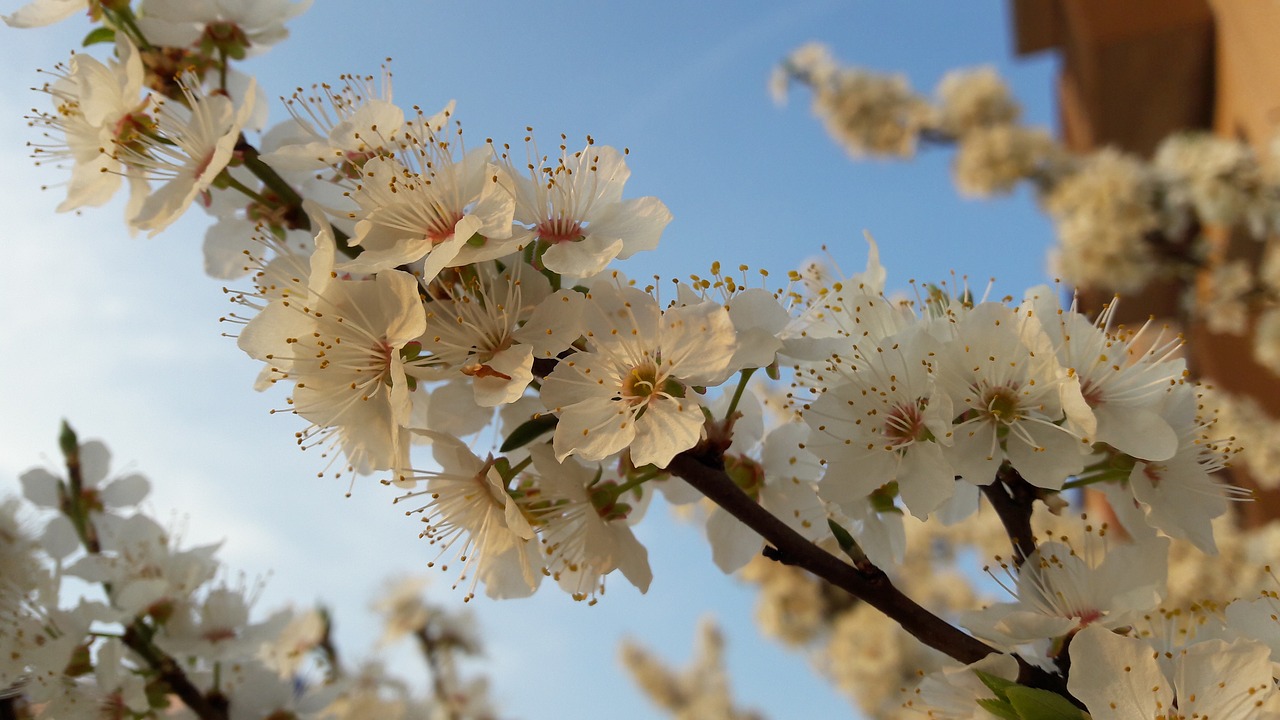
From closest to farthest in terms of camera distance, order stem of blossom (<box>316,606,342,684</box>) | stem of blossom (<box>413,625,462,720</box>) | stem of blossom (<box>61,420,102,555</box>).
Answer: stem of blossom (<box>61,420,102,555</box>), stem of blossom (<box>316,606,342,684</box>), stem of blossom (<box>413,625,462,720</box>)

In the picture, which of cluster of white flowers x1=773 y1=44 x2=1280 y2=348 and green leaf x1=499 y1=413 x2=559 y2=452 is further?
cluster of white flowers x1=773 y1=44 x2=1280 y2=348

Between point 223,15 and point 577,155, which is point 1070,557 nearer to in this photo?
point 577,155

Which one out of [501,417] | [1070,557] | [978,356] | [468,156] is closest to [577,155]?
[468,156]

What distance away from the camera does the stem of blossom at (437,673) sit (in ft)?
8.47

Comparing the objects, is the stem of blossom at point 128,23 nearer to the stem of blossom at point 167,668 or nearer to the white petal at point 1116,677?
the stem of blossom at point 167,668

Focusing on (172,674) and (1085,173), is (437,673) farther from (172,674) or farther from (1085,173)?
(1085,173)

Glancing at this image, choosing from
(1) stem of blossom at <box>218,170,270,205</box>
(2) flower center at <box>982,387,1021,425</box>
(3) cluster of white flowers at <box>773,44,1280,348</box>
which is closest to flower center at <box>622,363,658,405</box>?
(2) flower center at <box>982,387,1021,425</box>

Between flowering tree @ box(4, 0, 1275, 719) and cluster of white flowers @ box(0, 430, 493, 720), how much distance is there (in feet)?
1.86

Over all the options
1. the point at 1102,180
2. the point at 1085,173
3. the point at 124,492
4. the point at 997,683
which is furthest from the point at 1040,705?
the point at 1085,173

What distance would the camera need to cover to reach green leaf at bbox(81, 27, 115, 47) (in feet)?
3.12

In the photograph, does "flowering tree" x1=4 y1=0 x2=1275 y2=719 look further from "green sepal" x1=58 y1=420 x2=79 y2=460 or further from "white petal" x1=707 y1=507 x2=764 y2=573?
"green sepal" x1=58 y1=420 x2=79 y2=460

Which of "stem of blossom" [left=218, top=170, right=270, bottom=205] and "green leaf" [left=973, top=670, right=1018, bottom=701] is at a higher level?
"stem of blossom" [left=218, top=170, right=270, bottom=205]

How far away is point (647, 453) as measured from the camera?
69cm

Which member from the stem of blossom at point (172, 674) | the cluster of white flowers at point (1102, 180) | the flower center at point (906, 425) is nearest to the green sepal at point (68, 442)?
the stem of blossom at point (172, 674)
